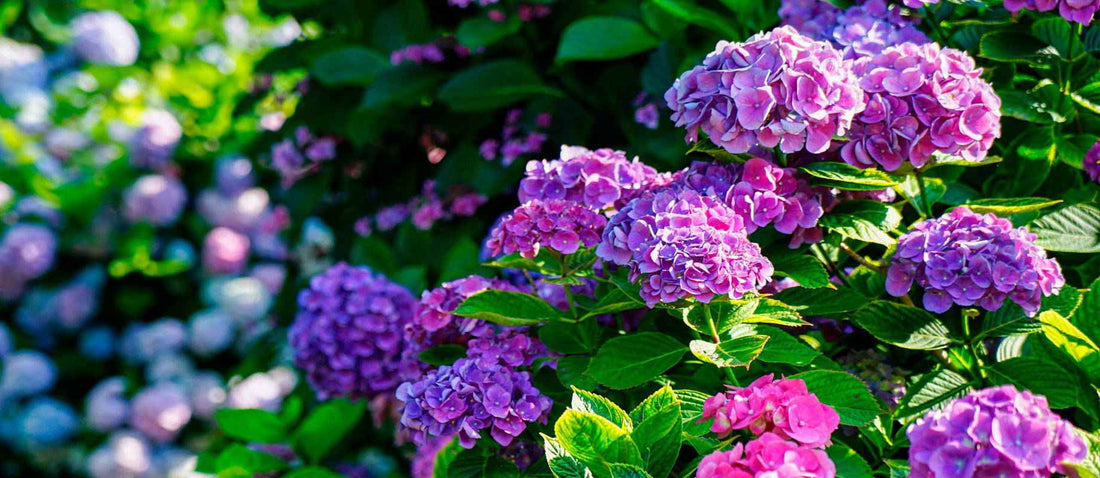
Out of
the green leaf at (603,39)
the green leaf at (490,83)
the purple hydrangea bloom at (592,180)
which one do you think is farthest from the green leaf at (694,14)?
the purple hydrangea bloom at (592,180)

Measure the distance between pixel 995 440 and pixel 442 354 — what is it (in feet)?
2.22

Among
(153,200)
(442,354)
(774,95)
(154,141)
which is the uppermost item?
(774,95)

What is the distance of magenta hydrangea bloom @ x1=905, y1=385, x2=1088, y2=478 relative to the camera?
2.30ft

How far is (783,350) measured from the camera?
0.98 metres

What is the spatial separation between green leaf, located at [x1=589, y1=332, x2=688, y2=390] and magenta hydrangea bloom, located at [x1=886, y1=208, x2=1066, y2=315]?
26cm


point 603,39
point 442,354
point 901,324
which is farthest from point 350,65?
point 901,324

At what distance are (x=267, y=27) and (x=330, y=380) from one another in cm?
269

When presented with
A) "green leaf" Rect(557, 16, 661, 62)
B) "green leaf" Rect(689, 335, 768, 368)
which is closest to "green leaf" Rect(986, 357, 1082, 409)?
"green leaf" Rect(689, 335, 768, 368)

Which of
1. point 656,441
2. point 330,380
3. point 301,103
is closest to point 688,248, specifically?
point 656,441

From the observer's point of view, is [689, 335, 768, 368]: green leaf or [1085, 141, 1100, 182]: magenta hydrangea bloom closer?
[689, 335, 768, 368]: green leaf

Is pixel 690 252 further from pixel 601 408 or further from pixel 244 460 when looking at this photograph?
pixel 244 460

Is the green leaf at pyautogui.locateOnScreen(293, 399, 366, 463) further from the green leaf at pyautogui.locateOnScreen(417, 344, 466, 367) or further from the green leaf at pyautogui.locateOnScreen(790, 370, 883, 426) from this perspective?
the green leaf at pyautogui.locateOnScreen(790, 370, 883, 426)

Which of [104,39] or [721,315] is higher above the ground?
[721,315]

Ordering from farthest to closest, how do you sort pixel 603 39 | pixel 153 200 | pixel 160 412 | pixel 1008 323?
1. pixel 153 200
2. pixel 160 412
3. pixel 603 39
4. pixel 1008 323
